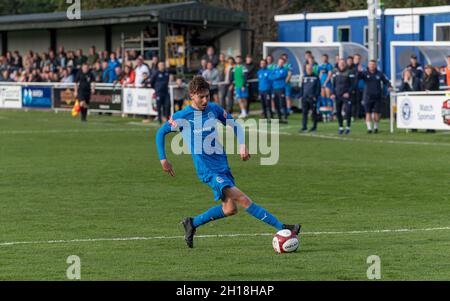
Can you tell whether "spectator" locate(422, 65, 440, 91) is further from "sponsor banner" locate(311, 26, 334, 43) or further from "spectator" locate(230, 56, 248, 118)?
"sponsor banner" locate(311, 26, 334, 43)

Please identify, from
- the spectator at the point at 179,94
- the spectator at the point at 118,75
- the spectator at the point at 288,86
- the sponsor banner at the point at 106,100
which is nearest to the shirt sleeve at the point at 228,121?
the spectator at the point at 288,86

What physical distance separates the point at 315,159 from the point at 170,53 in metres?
20.6

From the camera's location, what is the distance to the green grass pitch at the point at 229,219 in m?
11.2

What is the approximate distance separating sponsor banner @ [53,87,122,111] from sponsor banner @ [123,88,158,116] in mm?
506

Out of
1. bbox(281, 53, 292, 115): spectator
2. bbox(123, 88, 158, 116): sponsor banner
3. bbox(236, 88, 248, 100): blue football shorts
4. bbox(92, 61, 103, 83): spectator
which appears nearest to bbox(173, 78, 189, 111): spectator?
bbox(123, 88, 158, 116): sponsor banner

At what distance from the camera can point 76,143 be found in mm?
28844

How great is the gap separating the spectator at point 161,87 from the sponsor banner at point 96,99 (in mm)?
A: 4425

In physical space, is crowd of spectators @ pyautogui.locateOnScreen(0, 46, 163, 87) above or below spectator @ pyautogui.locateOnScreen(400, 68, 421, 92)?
above

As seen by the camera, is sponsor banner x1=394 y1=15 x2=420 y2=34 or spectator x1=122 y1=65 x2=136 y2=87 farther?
spectator x1=122 y1=65 x2=136 y2=87

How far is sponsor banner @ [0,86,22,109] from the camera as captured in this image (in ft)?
152

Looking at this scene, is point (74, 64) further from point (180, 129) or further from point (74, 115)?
point (180, 129)

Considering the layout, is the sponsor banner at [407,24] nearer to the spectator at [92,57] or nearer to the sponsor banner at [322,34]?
the sponsor banner at [322,34]

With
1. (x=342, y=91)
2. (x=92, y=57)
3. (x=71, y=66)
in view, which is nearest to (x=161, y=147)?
(x=342, y=91)

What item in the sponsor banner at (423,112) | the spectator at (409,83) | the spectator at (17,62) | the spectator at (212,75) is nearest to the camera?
the sponsor banner at (423,112)
